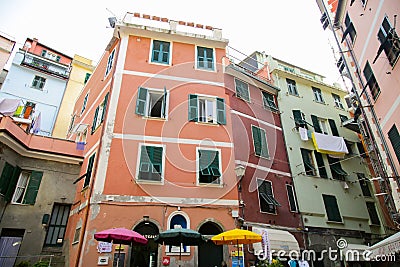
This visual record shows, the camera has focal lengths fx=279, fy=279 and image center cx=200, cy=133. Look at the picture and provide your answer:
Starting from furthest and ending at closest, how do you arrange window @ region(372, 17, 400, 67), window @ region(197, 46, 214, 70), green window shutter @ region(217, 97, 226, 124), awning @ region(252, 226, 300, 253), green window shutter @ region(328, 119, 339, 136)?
green window shutter @ region(328, 119, 339, 136) → window @ region(197, 46, 214, 70) → green window shutter @ region(217, 97, 226, 124) → awning @ region(252, 226, 300, 253) → window @ region(372, 17, 400, 67)

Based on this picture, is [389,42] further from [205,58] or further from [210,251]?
[210,251]

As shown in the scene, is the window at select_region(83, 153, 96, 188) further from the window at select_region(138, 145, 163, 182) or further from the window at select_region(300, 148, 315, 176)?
the window at select_region(300, 148, 315, 176)

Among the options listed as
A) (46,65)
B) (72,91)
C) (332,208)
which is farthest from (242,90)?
(46,65)

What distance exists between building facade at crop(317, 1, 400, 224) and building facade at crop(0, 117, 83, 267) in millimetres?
14798

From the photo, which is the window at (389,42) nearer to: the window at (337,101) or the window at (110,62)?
the window at (337,101)

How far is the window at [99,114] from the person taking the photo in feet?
45.5

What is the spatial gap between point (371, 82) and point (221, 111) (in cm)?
718

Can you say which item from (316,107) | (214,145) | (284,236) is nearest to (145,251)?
(214,145)

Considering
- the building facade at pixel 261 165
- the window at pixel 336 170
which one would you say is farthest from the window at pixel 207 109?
the window at pixel 336 170

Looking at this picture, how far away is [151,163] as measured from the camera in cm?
1229

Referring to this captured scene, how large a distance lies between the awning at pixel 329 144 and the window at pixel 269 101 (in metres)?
3.24

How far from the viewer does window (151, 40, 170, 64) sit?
15.2 m

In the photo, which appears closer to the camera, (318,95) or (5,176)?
(5,176)

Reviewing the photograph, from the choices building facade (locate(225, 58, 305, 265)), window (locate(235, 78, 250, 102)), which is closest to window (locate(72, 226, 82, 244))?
building facade (locate(225, 58, 305, 265))
